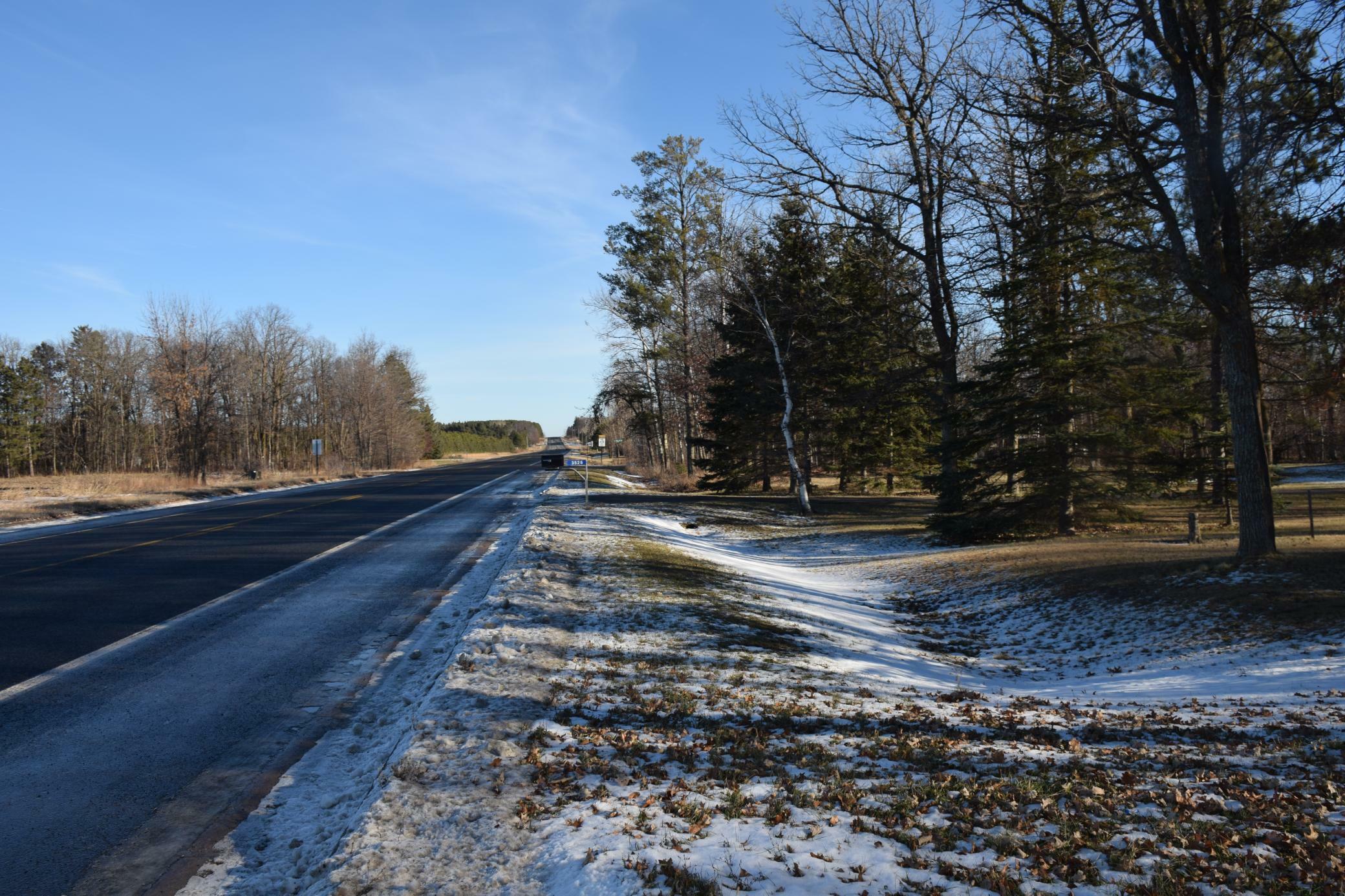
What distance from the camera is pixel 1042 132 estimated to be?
12.7 m

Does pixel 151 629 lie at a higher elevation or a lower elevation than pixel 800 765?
higher

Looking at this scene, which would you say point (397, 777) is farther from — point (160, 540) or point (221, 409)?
point (221, 409)

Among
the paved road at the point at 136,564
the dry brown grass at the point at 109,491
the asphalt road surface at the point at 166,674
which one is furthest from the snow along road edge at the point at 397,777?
the dry brown grass at the point at 109,491

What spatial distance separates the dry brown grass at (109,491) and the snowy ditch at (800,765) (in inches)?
823

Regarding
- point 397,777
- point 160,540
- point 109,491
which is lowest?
point 397,777

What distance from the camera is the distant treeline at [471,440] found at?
11369 cm

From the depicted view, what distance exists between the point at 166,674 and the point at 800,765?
5.82 metres

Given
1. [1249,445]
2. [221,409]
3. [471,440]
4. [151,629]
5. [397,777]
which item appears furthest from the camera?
[471,440]

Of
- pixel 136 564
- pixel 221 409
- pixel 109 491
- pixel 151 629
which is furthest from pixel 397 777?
pixel 221 409

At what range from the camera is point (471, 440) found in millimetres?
146500

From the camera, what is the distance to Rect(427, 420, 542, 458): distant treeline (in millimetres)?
113688

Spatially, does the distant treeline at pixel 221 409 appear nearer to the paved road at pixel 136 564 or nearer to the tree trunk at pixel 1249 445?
the paved road at pixel 136 564

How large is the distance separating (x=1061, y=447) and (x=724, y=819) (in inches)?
598

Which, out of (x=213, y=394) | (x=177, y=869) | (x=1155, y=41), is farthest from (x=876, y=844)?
(x=213, y=394)
